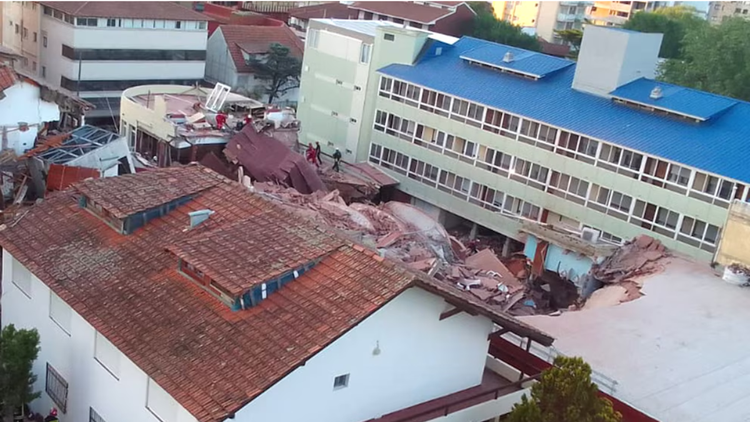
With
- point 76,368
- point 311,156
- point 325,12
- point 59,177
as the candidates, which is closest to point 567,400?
point 76,368

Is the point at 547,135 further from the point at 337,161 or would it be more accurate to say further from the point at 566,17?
the point at 566,17

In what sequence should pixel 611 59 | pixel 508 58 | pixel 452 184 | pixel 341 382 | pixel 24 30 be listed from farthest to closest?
1. pixel 24 30
2. pixel 452 184
3. pixel 508 58
4. pixel 611 59
5. pixel 341 382

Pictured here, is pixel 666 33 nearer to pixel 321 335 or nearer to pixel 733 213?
pixel 733 213

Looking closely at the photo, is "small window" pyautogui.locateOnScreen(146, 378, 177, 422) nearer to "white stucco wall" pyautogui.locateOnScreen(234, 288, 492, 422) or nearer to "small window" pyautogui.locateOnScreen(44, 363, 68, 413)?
"white stucco wall" pyautogui.locateOnScreen(234, 288, 492, 422)

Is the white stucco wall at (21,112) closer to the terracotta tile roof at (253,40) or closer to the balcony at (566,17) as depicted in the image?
the terracotta tile roof at (253,40)

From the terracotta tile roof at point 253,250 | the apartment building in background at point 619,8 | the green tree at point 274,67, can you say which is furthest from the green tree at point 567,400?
the apartment building in background at point 619,8

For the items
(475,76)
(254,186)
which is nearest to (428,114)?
(475,76)
